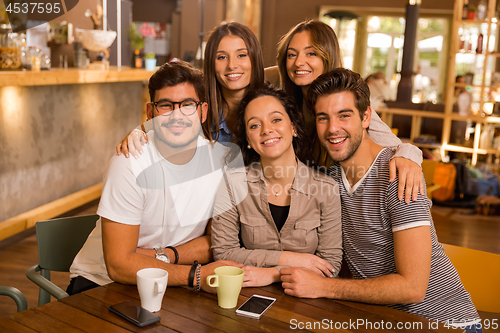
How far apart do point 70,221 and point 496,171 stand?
586 cm

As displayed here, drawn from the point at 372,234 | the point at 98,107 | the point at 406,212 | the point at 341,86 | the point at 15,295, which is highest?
the point at 341,86

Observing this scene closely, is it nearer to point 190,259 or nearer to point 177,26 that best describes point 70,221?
point 190,259

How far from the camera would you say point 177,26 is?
795 centimetres

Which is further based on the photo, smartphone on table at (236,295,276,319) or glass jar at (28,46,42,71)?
glass jar at (28,46,42,71)

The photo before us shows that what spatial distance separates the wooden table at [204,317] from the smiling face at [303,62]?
1164 mm

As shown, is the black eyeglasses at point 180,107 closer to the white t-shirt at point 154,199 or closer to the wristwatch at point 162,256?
the white t-shirt at point 154,199

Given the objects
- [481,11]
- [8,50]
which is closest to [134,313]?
[8,50]

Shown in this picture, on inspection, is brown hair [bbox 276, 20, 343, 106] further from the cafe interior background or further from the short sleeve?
the short sleeve

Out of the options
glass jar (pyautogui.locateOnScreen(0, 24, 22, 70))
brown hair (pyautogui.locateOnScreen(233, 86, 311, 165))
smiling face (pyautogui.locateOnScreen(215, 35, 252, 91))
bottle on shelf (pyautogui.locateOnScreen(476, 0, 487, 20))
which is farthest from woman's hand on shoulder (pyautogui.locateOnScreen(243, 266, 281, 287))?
bottle on shelf (pyautogui.locateOnScreen(476, 0, 487, 20))

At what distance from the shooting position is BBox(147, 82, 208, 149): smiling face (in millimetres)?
1694

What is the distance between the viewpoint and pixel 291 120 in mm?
1777

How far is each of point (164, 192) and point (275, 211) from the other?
0.40 m

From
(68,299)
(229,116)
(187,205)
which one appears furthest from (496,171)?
(68,299)

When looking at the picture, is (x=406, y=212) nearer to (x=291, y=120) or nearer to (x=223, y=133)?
(x=291, y=120)
